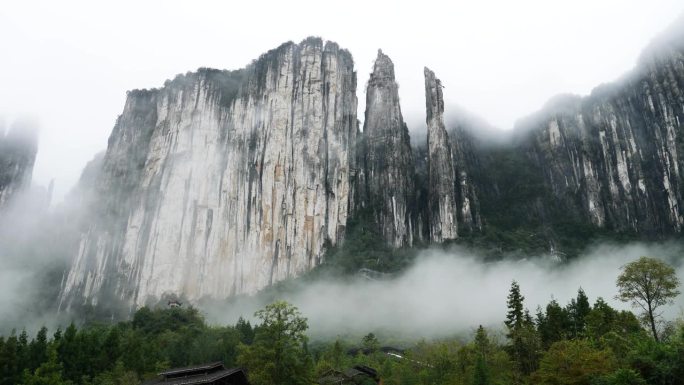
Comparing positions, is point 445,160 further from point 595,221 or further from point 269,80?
point 269,80

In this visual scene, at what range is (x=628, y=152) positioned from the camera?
4323 inches

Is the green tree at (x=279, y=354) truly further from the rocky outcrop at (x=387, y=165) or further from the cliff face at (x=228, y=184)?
the rocky outcrop at (x=387, y=165)

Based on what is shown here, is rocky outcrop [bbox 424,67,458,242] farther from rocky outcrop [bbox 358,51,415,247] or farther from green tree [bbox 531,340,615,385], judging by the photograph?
green tree [bbox 531,340,615,385]

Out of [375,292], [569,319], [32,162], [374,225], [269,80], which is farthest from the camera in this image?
[32,162]

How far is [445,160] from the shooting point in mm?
118312

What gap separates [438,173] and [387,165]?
31.9 feet

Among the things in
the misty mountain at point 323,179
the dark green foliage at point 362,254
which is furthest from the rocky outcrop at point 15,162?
the dark green foliage at point 362,254

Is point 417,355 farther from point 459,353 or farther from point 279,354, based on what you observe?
point 279,354

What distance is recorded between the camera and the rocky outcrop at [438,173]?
4454 inches

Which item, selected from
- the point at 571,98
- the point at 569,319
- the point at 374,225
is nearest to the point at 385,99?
the point at 374,225

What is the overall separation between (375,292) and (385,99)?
4161 cm

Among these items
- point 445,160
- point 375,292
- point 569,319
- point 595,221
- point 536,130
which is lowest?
point 569,319

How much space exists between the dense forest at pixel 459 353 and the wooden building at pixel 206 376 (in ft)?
3.97

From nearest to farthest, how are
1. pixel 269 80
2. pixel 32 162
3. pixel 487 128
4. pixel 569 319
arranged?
pixel 569 319 → pixel 269 80 → pixel 32 162 → pixel 487 128
